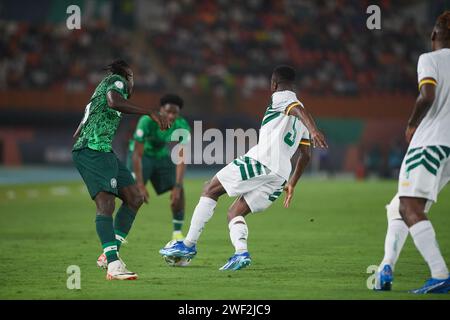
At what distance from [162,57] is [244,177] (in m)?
31.2

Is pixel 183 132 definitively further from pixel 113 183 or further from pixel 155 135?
pixel 113 183

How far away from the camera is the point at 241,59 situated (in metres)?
40.7

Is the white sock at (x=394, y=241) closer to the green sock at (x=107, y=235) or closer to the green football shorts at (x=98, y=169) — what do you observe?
the green sock at (x=107, y=235)

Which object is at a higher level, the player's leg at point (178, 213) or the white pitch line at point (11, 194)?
the player's leg at point (178, 213)

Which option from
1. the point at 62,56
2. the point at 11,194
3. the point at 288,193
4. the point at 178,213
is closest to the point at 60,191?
the point at 11,194

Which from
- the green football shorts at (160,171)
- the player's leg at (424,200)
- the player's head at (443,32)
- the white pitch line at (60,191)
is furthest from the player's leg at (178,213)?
the white pitch line at (60,191)

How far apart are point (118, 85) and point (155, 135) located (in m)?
4.97

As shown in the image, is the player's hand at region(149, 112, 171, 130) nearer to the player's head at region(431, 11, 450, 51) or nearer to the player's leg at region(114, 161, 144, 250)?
the player's leg at region(114, 161, 144, 250)

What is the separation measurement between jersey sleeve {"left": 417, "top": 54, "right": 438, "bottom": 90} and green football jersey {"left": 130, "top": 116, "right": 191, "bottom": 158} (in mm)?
6162

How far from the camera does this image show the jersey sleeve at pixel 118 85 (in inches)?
377

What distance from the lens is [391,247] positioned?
8641 mm

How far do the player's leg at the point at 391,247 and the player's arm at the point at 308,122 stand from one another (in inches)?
38.8

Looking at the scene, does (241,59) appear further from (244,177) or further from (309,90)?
(244,177)

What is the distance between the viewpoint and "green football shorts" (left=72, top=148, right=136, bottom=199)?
9.68 m
